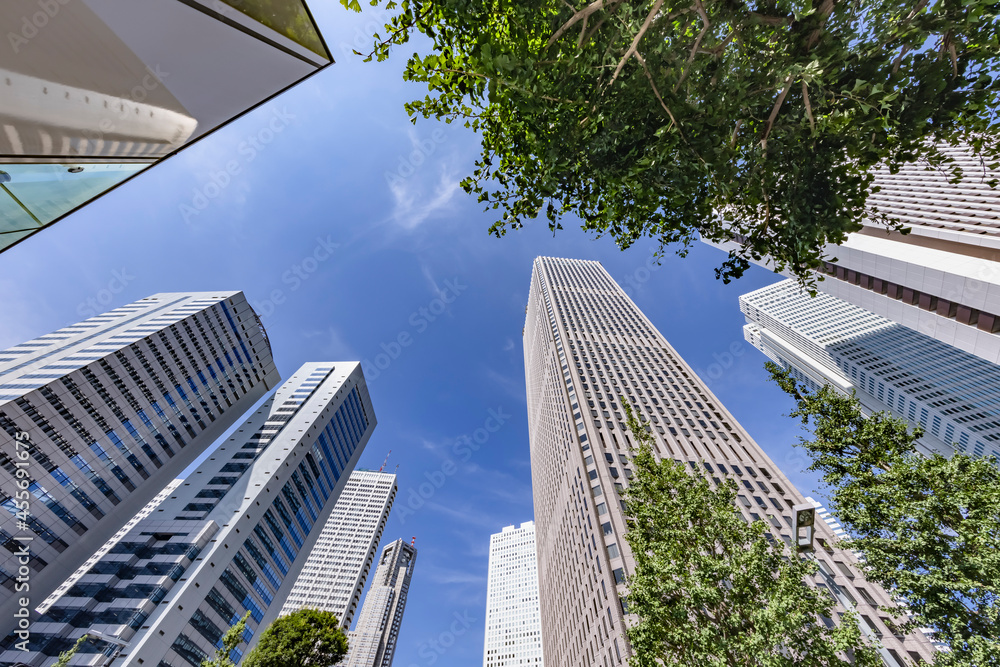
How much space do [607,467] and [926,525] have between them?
30.2m

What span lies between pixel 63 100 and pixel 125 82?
670mm

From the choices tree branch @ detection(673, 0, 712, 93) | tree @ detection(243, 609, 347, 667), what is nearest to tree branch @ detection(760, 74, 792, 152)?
tree branch @ detection(673, 0, 712, 93)

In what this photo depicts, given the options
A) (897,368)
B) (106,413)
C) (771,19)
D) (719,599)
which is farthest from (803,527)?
(897,368)

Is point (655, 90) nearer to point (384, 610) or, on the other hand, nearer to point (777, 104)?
point (777, 104)

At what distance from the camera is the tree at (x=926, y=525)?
24.5ft

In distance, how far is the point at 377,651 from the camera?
126 meters

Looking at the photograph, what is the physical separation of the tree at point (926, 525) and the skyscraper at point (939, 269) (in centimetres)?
1097

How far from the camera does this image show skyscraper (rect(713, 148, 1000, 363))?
59.2ft

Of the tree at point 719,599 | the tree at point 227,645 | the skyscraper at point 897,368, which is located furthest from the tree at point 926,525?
the skyscraper at point 897,368

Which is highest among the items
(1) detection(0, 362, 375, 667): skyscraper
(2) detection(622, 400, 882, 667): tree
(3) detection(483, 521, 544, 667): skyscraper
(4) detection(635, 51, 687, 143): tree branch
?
(3) detection(483, 521, 544, 667): skyscraper

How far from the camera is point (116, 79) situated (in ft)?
12.1

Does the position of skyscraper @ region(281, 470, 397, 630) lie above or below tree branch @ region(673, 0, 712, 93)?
above

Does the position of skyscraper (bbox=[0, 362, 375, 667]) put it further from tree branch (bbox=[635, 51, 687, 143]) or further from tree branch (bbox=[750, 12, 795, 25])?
tree branch (bbox=[750, 12, 795, 25])

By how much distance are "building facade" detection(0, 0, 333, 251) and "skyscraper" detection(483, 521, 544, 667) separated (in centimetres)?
11463
